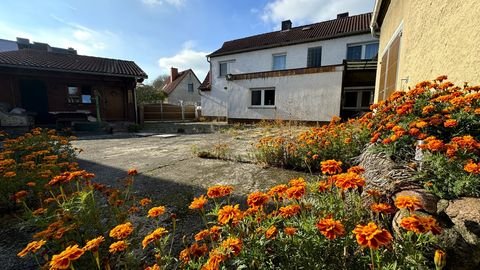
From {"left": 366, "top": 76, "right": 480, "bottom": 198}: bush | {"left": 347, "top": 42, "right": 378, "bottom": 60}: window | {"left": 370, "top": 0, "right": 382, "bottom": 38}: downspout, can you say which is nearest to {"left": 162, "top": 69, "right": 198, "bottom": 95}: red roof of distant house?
{"left": 347, "top": 42, "right": 378, "bottom": 60}: window

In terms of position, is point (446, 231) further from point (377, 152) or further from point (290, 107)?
point (290, 107)

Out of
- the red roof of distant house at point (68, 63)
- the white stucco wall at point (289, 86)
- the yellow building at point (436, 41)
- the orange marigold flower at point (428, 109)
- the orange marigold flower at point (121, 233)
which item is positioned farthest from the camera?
the red roof of distant house at point (68, 63)

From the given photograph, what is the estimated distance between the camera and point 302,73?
10.9 metres

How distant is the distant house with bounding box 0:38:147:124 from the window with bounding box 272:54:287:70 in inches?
341

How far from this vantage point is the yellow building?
223 cm

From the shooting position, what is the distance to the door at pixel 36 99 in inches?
459

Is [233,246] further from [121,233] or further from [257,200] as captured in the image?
[121,233]

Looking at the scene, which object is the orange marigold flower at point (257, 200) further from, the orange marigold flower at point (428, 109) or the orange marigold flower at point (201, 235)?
the orange marigold flower at point (428, 109)

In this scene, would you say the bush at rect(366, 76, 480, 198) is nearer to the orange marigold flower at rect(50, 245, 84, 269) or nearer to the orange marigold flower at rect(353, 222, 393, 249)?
the orange marigold flower at rect(353, 222, 393, 249)

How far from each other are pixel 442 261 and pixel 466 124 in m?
1.69

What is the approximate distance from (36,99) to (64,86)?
1.54 m

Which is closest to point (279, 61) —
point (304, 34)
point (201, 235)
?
point (304, 34)

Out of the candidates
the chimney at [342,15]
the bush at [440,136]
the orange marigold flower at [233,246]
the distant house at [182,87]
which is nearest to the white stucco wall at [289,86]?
the chimney at [342,15]

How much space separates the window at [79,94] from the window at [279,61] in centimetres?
1172
